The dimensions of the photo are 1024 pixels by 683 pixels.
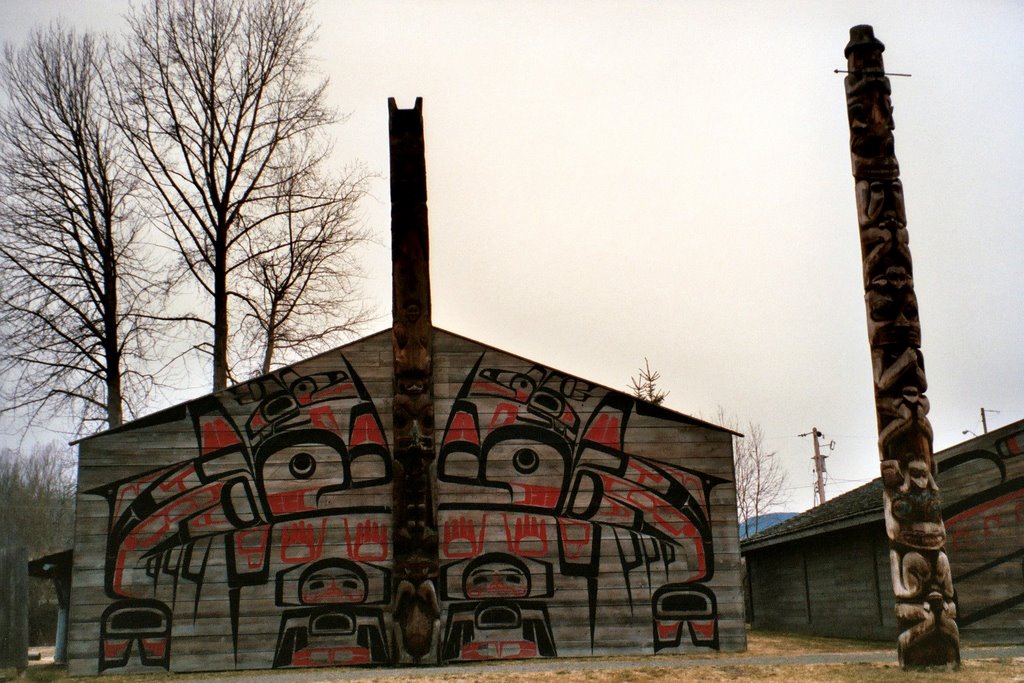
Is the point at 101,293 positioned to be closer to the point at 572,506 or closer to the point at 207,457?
the point at 207,457

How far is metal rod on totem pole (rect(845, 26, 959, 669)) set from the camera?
1338 cm

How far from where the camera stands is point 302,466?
627 inches

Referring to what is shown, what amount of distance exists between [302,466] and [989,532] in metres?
12.1

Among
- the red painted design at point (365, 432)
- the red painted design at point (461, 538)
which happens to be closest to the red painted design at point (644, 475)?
the red painted design at point (461, 538)

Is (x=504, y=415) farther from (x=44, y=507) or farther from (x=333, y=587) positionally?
(x=44, y=507)

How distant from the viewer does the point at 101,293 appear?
2420cm

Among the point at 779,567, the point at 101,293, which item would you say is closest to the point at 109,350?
the point at 101,293

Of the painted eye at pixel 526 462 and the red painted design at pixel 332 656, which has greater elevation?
the painted eye at pixel 526 462

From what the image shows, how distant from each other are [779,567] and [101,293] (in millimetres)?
18148

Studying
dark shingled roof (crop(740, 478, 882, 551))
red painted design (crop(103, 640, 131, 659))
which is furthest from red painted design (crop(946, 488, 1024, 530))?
red painted design (crop(103, 640, 131, 659))

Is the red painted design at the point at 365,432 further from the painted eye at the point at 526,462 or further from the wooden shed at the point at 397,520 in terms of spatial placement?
the painted eye at the point at 526,462

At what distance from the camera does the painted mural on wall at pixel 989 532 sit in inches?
690

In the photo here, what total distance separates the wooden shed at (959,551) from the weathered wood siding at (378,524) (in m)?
4.81

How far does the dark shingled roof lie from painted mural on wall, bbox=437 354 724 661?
4245mm
